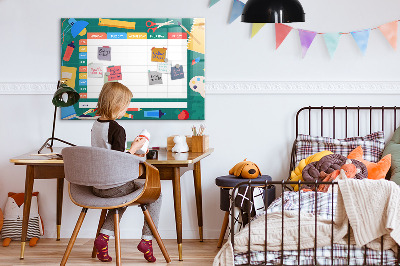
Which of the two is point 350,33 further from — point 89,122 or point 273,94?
point 89,122

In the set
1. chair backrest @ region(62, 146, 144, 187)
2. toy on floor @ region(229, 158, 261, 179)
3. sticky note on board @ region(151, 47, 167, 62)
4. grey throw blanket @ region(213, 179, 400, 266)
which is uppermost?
sticky note on board @ region(151, 47, 167, 62)

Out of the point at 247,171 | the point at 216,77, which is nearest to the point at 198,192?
the point at 247,171

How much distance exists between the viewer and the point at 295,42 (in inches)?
165

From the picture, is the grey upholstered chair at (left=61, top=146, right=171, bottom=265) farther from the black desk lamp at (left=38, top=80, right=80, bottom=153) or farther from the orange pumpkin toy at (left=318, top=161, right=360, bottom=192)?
the orange pumpkin toy at (left=318, top=161, right=360, bottom=192)

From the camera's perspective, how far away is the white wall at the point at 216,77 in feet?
13.8

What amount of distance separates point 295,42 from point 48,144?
A: 189 centimetres

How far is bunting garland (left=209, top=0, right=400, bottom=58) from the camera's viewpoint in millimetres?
4141

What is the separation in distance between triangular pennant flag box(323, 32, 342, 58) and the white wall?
5 centimetres

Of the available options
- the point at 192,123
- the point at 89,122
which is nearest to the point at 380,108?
the point at 192,123

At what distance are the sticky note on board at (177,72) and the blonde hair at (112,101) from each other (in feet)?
3.01

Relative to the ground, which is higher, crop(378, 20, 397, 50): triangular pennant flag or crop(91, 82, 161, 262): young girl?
crop(378, 20, 397, 50): triangular pennant flag

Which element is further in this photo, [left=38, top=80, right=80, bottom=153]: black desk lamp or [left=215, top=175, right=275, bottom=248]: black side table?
[left=38, top=80, right=80, bottom=153]: black desk lamp

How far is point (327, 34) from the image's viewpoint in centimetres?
416

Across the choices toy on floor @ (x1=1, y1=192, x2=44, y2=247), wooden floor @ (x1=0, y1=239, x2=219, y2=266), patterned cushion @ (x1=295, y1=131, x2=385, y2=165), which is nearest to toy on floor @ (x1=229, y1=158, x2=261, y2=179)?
patterned cushion @ (x1=295, y1=131, x2=385, y2=165)
